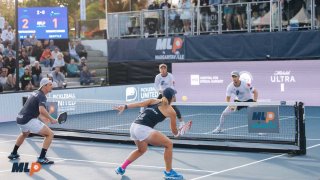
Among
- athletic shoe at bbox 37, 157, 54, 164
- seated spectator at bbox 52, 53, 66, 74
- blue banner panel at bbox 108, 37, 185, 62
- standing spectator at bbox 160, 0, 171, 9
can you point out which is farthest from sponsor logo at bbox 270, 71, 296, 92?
athletic shoe at bbox 37, 157, 54, 164

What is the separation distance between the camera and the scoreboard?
95.2ft

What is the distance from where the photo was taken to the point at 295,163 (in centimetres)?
1320

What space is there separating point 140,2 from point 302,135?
21672mm

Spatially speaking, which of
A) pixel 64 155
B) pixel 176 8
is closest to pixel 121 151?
pixel 64 155

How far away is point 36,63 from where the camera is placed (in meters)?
27.5

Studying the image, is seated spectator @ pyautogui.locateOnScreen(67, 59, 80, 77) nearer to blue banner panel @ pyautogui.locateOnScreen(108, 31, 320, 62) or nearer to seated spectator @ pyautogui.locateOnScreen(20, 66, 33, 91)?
blue banner panel @ pyautogui.locateOnScreen(108, 31, 320, 62)

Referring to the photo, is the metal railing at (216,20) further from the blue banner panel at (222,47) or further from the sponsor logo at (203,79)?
the sponsor logo at (203,79)

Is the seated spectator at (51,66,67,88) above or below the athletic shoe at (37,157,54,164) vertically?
above

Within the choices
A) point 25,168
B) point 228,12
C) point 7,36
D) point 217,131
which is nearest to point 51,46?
point 7,36

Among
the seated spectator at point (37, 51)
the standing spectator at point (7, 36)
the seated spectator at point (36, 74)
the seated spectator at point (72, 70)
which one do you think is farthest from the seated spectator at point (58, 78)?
the standing spectator at point (7, 36)

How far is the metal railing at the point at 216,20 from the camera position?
82.9 ft

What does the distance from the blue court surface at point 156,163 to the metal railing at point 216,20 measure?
30.5ft

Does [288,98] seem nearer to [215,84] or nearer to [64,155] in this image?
[215,84]

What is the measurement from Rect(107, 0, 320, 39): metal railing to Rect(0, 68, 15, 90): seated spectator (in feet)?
20.5
